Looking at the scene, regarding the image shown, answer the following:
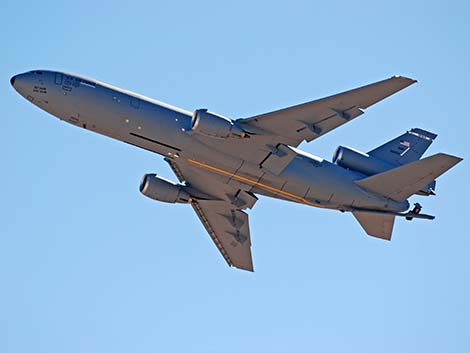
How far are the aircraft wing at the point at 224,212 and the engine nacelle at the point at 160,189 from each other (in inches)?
40.7

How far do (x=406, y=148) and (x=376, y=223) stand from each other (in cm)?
494

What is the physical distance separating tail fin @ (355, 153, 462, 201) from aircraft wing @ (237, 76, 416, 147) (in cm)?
490

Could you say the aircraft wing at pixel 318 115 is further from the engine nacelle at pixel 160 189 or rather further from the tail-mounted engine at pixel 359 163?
the engine nacelle at pixel 160 189

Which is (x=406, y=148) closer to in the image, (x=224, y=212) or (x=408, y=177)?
(x=408, y=177)

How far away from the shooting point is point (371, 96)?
50469 mm

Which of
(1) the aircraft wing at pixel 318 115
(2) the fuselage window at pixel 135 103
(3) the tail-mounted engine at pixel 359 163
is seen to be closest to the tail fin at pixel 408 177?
(3) the tail-mounted engine at pixel 359 163

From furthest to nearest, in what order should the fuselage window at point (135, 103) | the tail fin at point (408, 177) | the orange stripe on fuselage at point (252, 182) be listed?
the orange stripe on fuselage at point (252, 182) → the tail fin at point (408, 177) → the fuselage window at point (135, 103)

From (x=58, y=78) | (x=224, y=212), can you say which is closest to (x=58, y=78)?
(x=58, y=78)

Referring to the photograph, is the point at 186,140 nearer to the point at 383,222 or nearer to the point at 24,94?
the point at 24,94

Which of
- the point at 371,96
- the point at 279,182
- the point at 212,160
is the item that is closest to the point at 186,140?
the point at 212,160

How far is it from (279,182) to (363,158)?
5.60m

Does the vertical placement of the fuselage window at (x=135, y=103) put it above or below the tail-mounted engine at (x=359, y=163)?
above

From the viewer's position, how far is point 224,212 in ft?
205

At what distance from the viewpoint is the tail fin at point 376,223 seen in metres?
57.5
